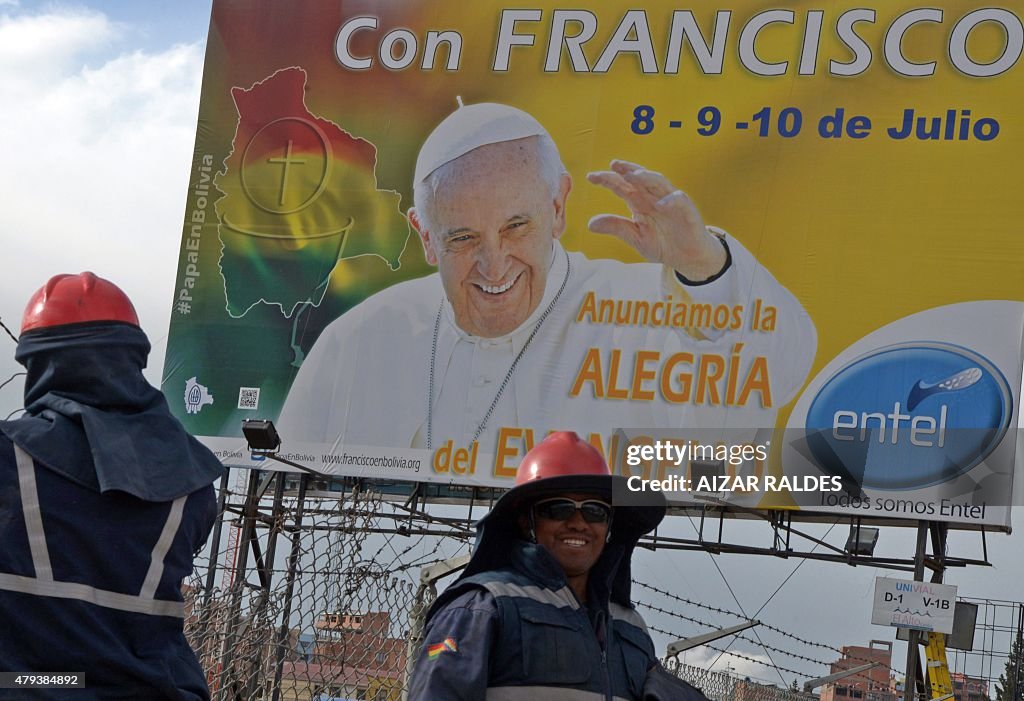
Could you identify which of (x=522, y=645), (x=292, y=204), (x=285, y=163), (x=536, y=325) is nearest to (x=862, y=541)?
(x=536, y=325)

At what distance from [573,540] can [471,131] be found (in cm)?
826

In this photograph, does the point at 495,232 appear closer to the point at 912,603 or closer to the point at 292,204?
the point at 292,204

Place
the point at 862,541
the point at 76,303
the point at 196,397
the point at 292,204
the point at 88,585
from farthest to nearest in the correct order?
the point at 292,204, the point at 196,397, the point at 862,541, the point at 76,303, the point at 88,585

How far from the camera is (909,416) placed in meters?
9.77

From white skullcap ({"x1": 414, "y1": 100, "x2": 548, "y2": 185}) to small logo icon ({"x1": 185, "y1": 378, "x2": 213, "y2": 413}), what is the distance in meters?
2.35

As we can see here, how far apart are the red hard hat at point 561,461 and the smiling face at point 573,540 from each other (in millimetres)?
81

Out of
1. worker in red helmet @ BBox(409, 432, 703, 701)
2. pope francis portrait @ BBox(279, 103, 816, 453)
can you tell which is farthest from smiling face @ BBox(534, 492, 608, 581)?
pope francis portrait @ BBox(279, 103, 816, 453)

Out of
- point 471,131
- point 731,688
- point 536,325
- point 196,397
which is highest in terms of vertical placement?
point 471,131

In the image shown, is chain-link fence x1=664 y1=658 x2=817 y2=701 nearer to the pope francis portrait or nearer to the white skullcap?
the pope francis portrait

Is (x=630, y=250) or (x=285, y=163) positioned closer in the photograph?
(x=630, y=250)

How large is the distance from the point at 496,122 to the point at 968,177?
3545 millimetres

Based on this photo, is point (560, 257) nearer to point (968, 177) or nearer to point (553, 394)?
point (553, 394)

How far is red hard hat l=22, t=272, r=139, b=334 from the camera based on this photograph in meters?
2.53

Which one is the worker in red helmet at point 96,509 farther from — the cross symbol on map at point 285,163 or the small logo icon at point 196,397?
the cross symbol on map at point 285,163
